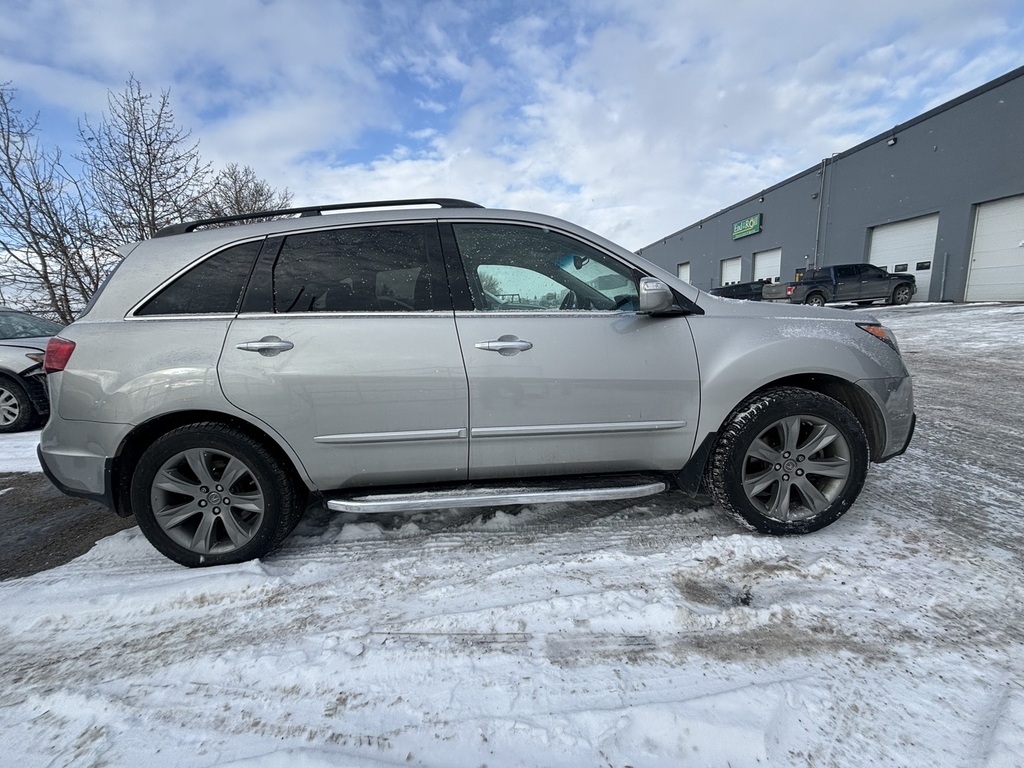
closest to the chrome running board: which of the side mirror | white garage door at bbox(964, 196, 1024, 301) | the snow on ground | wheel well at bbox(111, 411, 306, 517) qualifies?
the snow on ground

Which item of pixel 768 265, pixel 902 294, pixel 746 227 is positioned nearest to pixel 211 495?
pixel 902 294

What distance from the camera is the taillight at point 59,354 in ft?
7.66

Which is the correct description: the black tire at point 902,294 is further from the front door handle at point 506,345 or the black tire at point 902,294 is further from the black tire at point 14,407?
the black tire at point 14,407

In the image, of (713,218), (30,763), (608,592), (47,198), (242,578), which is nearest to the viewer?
(30,763)

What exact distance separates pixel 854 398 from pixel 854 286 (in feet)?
65.0

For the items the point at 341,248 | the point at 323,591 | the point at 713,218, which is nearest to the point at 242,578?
the point at 323,591

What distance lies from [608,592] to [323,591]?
4.45 ft

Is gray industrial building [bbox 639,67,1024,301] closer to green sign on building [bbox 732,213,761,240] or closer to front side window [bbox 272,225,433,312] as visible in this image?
green sign on building [bbox 732,213,761,240]

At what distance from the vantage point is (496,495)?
96.3 inches

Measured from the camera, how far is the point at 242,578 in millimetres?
2340

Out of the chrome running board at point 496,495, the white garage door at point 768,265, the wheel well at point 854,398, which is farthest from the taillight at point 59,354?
the white garage door at point 768,265

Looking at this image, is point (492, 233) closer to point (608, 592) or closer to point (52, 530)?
point (608, 592)

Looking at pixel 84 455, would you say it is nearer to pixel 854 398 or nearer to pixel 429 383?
pixel 429 383

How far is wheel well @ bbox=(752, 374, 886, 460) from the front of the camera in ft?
8.82
